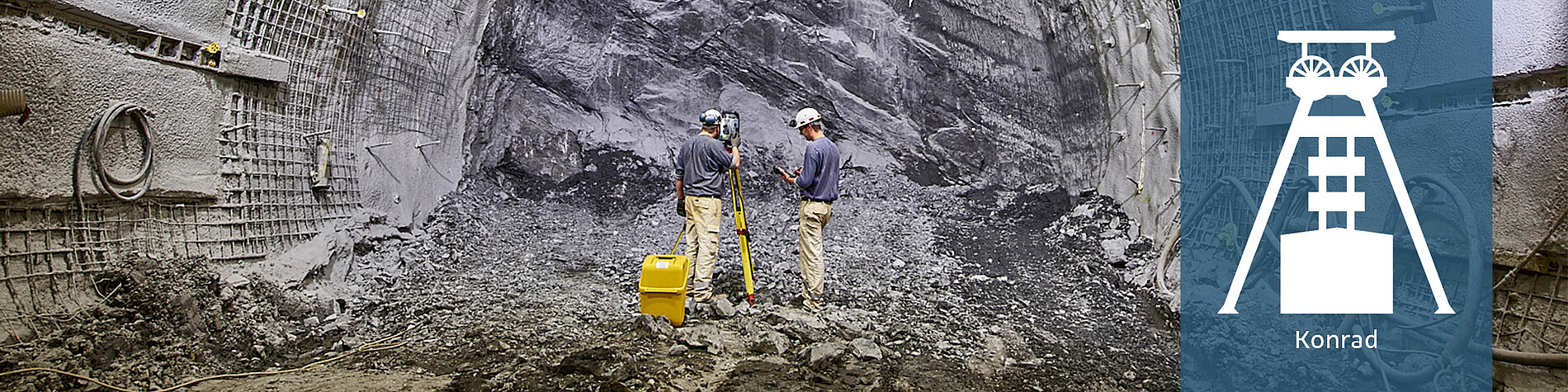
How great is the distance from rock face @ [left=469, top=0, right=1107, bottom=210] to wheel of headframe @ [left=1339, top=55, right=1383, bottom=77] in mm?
3802

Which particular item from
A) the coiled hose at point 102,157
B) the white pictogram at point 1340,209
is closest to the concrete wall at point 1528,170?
the white pictogram at point 1340,209

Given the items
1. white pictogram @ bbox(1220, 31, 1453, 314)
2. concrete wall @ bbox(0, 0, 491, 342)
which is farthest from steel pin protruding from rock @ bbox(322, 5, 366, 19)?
white pictogram @ bbox(1220, 31, 1453, 314)

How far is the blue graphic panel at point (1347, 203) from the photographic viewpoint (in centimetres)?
356

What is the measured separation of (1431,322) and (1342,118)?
1.09 metres

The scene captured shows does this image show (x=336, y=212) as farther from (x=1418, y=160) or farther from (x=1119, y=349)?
(x=1418, y=160)

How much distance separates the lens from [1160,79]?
215 inches

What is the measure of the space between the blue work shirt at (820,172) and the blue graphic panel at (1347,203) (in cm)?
211

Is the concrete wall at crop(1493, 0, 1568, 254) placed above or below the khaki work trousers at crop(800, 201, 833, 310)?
above

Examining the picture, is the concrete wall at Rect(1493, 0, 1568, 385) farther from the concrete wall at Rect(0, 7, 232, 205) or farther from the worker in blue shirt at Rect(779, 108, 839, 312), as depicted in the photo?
the concrete wall at Rect(0, 7, 232, 205)

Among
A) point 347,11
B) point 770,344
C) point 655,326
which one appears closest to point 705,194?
point 655,326

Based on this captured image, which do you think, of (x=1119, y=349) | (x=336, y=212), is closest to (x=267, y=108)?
(x=336, y=212)

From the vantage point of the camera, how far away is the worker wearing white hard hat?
4.83 metres

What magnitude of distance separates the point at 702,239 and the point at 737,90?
14.5 ft

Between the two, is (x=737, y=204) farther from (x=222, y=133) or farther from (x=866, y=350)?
(x=222, y=133)
